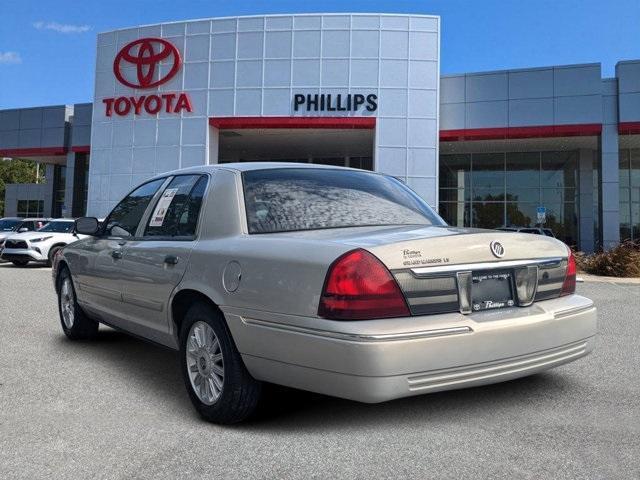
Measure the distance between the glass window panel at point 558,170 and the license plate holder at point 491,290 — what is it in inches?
1162

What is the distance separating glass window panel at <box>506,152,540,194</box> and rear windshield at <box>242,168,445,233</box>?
93.6ft

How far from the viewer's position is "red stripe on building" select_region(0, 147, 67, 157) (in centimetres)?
3378

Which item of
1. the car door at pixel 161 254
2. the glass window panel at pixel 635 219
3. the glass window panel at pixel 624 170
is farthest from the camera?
the glass window panel at pixel 624 170

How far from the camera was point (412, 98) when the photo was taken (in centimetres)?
2505

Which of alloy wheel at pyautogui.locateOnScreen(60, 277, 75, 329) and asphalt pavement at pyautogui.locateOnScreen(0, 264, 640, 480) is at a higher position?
alloy wheel at pyautogui.locateOnScreen(60, 277, 75, 329)

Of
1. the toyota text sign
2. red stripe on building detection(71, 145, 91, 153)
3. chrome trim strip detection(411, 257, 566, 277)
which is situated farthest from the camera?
red stripe on building detection(71, 145, 91, 153)

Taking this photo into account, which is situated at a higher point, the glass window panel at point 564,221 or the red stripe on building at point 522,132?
the red stripe on building at point 522,132

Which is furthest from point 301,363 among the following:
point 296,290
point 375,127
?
point 375,127

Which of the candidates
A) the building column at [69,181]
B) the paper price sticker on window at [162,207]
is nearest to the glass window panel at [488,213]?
the building column at [69,181]

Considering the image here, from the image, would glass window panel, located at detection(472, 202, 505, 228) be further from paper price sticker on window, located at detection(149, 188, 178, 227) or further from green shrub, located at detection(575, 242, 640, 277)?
paper price sticker on window, located at detection(149, 188, 178, 227)

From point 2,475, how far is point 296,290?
161 centimetres

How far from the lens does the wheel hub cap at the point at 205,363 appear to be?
10.8 feet

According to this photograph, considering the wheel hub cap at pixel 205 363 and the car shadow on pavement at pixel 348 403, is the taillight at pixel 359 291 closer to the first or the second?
the car shadow on pavement at pixel 348 403

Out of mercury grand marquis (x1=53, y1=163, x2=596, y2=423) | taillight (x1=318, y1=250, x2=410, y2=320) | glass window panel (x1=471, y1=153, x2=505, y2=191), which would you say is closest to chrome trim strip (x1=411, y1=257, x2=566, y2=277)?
mercury grand marquis (x1=53, y1=163, x2=596, y2=423)
